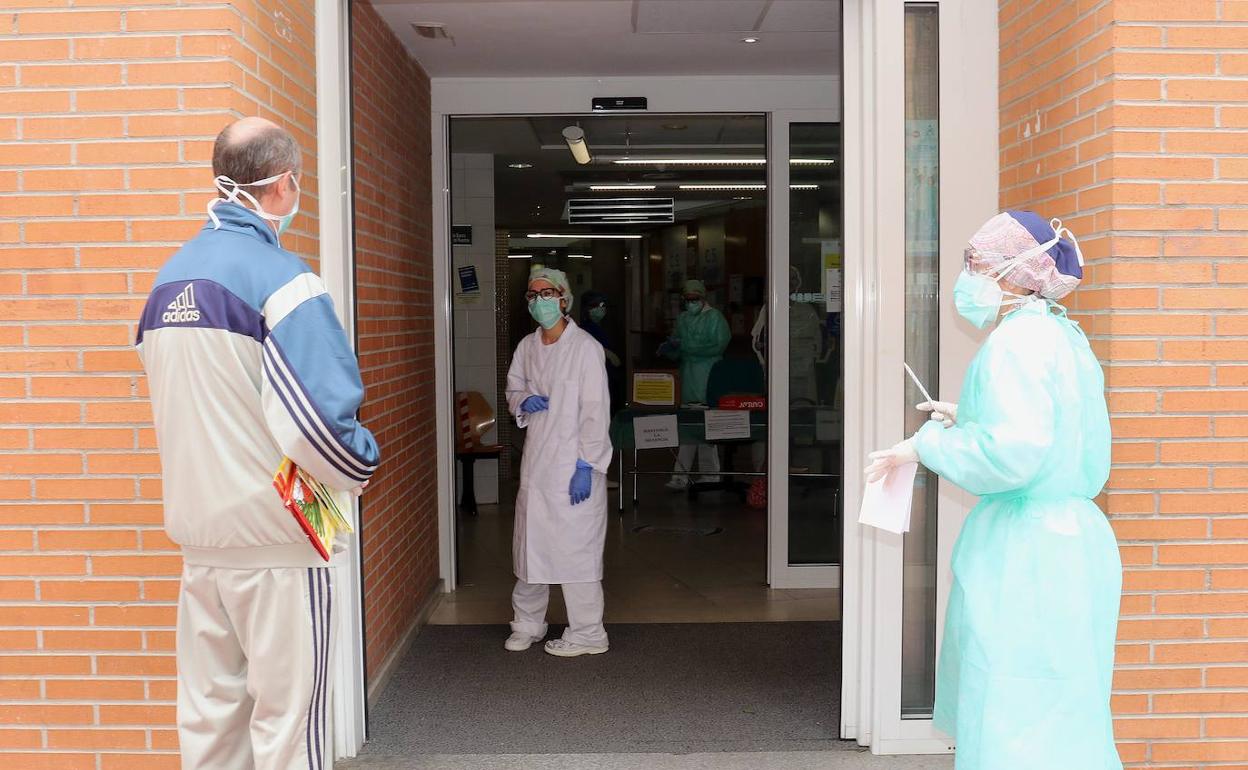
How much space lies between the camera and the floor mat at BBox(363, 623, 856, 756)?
3850 millimetres

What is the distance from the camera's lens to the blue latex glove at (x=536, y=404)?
5062 millimetres

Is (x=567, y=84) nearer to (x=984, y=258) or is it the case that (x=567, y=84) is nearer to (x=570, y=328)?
(x=570, y=328)

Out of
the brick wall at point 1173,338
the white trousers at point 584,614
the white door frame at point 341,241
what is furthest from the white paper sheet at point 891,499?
the white trousers at point 584,614

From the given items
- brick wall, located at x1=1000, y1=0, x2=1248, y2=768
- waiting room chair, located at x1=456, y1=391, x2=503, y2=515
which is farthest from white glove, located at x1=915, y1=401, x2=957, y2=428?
waiting room chair, located at x1=456, y1=391, x2=503, y2=515

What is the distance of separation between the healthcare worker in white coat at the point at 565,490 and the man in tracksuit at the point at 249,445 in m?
2.59

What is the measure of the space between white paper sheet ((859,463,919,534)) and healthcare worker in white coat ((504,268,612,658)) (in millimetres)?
2512

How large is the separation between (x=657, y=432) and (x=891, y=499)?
5.95 meters

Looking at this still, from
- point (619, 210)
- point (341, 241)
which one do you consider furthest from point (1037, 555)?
point (619, 210)

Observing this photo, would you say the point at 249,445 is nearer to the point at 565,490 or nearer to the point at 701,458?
the point at 565,490

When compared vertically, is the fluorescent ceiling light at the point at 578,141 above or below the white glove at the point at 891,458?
above

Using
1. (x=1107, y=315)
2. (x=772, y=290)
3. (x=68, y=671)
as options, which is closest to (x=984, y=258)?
(x=1107, y=315)

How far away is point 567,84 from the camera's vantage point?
19.8ft

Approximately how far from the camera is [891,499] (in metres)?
2.56

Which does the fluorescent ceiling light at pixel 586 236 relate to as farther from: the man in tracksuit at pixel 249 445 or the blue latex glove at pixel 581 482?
the man in tracksuit at pixel 249 445
